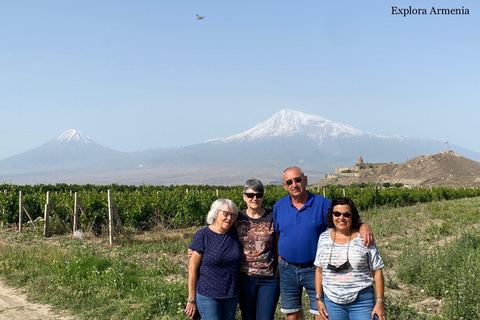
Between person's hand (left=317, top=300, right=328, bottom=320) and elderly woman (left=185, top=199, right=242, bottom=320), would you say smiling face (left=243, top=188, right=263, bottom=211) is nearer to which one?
elderly woman (left=185, top=199, right=242, bottom=320)

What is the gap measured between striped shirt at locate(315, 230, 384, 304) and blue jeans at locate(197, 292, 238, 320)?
0.93 metres

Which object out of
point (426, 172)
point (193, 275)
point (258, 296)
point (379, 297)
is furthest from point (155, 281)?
point (426, 172)

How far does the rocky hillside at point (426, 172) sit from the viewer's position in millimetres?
65812

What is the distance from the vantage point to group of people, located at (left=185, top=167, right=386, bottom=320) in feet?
11.6

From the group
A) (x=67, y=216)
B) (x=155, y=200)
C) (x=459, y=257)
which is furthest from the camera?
(x=155, y=200)

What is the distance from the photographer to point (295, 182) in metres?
3.73

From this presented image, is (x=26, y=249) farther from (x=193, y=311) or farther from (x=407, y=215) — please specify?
(x=407, y=215)

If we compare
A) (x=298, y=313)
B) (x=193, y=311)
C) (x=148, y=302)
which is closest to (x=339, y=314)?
Result: (x=298, y=313)

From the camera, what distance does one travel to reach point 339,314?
132 inches

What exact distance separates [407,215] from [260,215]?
14.7m

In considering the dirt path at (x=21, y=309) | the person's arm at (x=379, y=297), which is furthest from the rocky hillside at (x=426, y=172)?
the person's arm at (x=379, y=297)

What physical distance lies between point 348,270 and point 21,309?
5.29 metres

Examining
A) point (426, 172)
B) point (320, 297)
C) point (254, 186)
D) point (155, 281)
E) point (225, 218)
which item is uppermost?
point (254, 186)

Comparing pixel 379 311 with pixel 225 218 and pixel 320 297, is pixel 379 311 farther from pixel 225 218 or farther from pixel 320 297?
pixel 225 218
